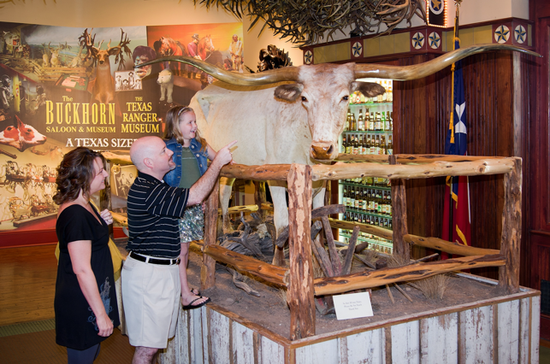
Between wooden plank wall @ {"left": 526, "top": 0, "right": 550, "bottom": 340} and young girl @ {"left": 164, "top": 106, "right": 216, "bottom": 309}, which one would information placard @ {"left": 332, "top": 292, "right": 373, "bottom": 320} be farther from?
wooden plank wall @ {"left": 526, "top": 0, "right": 550, "bottom": 340}

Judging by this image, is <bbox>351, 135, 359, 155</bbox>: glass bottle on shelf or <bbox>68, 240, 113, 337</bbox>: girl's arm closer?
<bbox>68, 240, 113, 337</bbox>: girl's arm

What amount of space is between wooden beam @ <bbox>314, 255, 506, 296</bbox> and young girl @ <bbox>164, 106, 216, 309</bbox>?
3.19 feet

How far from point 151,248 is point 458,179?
3.63 m

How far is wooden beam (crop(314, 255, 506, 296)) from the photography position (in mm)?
2555

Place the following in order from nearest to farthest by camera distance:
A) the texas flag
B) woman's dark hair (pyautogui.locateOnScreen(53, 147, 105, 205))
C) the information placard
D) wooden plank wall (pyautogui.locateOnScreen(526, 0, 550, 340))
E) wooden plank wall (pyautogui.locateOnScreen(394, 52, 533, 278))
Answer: woman's dark hair (pyautogui.locateOnScreen(53, 147, 105, 205))
the information placard
wooden plank wall (pyautogui.locateOnScreen(526, 0, 550, 340))
wooden plank wall (pyautogui.locateOnScreen(394, 52, 533, 278))
the texas flag

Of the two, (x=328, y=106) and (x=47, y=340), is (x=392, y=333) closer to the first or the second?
(x=328, y=106)

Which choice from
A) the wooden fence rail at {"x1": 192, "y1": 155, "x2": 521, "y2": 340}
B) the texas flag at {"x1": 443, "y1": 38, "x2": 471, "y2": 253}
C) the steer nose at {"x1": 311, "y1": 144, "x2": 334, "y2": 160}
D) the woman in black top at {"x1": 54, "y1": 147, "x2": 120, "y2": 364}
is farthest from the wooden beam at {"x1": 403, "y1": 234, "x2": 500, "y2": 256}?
the woman in black top at {"x1": 54, "y1": 147, "x2": 120, "y2": 364}

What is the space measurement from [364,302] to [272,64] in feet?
16.7

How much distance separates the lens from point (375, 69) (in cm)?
326

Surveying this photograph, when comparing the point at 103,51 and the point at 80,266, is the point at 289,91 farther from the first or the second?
the point at 103,51

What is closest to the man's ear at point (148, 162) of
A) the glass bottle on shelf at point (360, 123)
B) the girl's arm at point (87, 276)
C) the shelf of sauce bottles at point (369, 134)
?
the girl's arm at point (87, 276)

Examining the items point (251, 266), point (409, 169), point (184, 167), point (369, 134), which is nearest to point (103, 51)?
point (369, 134)

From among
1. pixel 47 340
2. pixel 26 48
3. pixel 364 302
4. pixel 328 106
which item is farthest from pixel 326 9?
pixel 26 48

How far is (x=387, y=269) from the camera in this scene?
2.84 meters
